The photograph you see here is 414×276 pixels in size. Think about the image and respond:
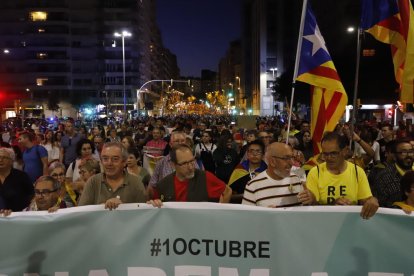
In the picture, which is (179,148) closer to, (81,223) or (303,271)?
(81,223)

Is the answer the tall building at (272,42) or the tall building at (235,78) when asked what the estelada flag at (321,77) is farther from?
the tall building at (235,78)

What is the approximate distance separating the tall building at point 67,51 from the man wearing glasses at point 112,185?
3405 inches

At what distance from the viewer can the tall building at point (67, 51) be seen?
95.5 metres

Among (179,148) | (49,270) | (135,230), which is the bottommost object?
(49,270)

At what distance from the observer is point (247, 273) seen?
167 inches

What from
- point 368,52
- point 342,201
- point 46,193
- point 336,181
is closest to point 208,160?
point 46,193

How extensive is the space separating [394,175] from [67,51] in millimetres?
97392

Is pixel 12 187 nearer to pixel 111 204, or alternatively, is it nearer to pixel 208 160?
pixel 111 204

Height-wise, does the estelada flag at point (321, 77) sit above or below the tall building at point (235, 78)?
below

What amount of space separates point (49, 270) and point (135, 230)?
805 mm

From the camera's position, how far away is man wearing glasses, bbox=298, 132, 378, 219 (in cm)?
463

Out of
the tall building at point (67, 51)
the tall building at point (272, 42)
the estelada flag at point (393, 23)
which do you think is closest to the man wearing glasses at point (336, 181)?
the estelada flag at point (393, 23)

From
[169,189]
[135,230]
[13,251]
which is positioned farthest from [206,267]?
[13,251]

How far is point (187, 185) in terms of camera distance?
16.7 ft
